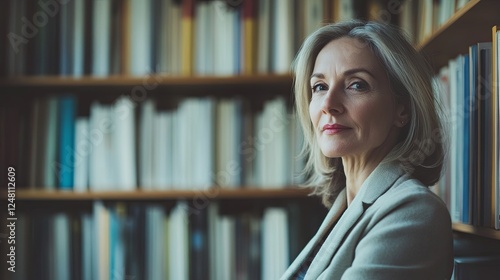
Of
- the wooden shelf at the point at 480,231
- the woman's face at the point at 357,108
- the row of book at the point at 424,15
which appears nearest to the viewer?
the wooden shelf at the point at 480,231

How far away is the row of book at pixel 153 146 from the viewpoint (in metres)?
2.13

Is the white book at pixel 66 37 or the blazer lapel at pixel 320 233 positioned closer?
the blazer lapel at pixel 320 233

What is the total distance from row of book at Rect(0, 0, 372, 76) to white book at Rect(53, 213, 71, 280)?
0.50 metres

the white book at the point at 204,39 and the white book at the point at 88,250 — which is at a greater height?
the white book at the point at 204,39

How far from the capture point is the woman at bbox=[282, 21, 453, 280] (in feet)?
3.46

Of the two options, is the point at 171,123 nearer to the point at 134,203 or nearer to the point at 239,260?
the point at 134,203

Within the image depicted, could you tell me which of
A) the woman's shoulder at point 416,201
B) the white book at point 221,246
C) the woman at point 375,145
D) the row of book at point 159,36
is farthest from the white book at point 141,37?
the woman's shoulder at point 416,201

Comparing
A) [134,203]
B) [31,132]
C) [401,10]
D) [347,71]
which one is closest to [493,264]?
[347,71]

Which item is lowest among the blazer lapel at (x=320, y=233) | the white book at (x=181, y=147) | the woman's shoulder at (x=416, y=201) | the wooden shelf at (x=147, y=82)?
the blazer lapel at (x=320, y=233)

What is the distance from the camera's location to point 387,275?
1.01m

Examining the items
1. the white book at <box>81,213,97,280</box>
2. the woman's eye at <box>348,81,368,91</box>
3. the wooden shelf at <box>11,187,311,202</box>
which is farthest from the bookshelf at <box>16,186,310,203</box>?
the woman's eye at <box>348,81,368,91</box>

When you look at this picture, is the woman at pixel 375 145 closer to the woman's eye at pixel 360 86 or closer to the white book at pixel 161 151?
the woman's eye at pixel 360 86

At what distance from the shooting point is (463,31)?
1437 mm

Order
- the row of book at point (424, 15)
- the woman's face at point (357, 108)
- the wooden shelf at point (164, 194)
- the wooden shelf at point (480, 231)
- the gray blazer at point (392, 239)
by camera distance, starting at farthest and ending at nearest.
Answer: the wooden shelf at point (164, 194)
the row of book at point (424, 15)
the woman's face at point (357, 108)
the wooden shelf at point (480, 231)
the gray blazer at point (392, 239)
